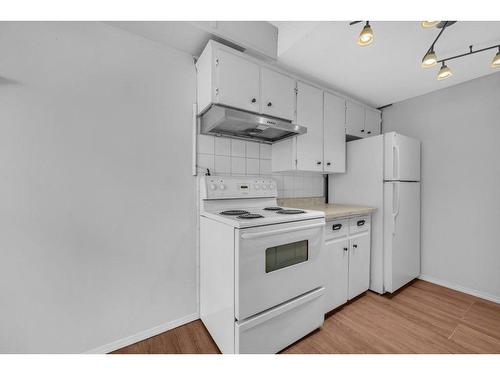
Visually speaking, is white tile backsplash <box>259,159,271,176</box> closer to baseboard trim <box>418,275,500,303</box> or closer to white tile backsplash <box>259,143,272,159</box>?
white tile backsplash <box>259,143,272,159</box>

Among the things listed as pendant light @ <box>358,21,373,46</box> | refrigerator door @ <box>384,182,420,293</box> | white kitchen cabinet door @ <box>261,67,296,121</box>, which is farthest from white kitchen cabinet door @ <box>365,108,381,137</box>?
pendant light @ <box>358,21,373,46</box>

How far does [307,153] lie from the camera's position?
1.98 metres

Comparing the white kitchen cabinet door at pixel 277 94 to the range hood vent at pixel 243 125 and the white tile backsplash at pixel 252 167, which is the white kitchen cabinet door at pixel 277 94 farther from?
the white tile backsplash at pixel 252 167

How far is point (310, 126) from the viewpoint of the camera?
1.99 m

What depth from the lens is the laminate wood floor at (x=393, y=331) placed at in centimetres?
136

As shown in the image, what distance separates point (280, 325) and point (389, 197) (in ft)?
5.37

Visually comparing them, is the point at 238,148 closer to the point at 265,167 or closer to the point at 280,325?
the point at 265,167

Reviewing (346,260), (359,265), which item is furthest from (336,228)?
(359,265)

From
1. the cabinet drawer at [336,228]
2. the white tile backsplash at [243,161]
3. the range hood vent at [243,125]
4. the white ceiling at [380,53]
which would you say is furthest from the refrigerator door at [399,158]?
the range hood vent at [243,125]

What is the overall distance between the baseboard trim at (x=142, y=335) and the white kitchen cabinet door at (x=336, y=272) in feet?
3.74

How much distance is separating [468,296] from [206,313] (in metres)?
2.66

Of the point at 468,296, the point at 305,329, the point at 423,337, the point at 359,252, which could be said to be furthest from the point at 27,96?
the point at 468,296

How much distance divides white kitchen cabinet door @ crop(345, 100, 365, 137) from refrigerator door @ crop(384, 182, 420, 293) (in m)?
0.76

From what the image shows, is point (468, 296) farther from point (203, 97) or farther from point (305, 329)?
point (203, 97)
